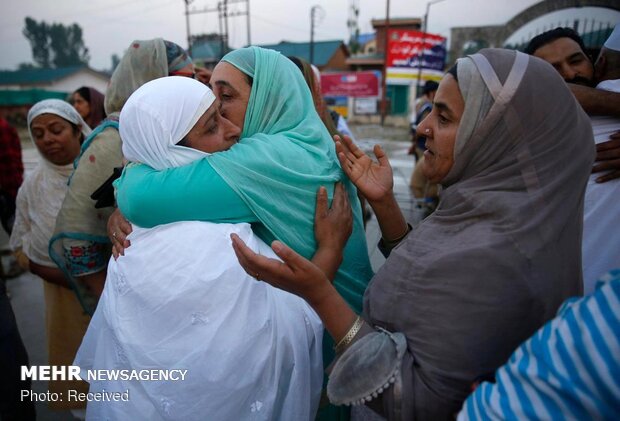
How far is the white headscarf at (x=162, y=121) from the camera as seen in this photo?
123cm

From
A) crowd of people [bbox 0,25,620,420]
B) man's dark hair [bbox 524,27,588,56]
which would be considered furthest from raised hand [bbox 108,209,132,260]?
man's dark hair [bbox 524,27,588,56]

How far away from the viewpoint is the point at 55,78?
3694 centimetres

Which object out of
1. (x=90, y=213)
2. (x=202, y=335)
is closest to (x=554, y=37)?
(x=202, y=335)

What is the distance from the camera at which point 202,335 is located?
42.2 inches

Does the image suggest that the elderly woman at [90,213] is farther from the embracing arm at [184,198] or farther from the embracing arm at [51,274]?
the embracing arm at [184,198]

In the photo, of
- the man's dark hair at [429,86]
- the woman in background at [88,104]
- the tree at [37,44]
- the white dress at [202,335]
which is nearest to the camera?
the white dress at [202,335]

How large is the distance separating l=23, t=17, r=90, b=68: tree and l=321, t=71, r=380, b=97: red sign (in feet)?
211

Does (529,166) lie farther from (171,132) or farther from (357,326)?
(171,132)

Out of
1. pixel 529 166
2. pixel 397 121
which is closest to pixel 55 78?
pixel 397 121

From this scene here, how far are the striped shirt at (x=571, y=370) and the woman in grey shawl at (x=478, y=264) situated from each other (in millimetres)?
185

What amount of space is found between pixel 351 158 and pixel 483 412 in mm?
958

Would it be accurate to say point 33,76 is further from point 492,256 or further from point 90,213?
point 492,256

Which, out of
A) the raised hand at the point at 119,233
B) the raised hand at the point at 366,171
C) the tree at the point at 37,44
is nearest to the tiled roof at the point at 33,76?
the tree at the point at 37,44

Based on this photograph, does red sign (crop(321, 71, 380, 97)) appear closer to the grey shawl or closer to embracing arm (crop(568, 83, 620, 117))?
embracing arm (crop(568, 83, 620, 117))
